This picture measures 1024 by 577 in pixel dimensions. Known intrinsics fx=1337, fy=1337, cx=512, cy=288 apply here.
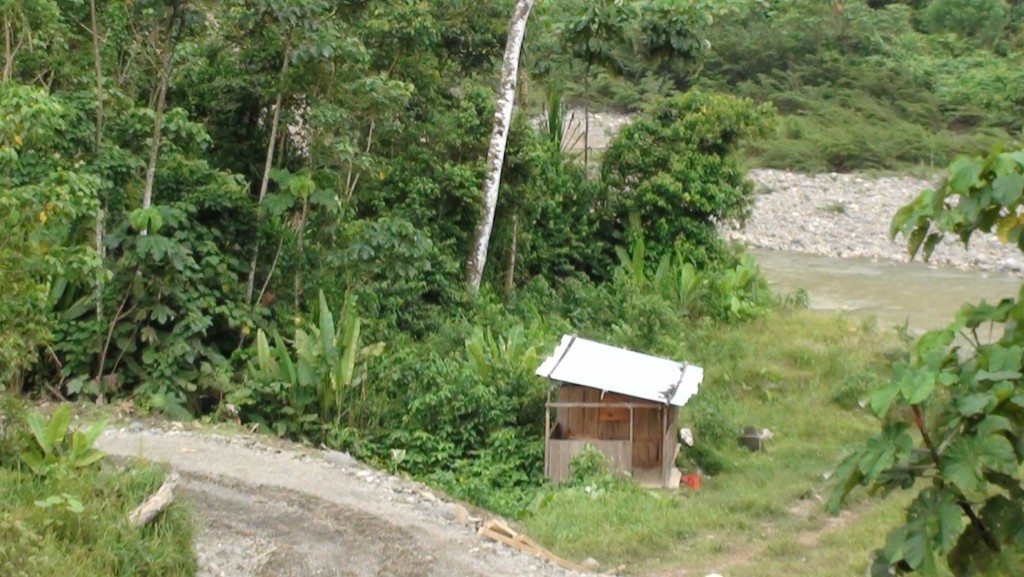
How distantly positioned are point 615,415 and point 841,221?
1561 cm

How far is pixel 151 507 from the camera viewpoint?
609 cm

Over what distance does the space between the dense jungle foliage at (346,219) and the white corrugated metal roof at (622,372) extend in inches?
18.5

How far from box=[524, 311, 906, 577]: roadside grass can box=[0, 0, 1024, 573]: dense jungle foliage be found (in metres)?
0.37

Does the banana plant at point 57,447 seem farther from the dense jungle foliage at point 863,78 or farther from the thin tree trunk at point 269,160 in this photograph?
the dense jungle foliage at point 863,78

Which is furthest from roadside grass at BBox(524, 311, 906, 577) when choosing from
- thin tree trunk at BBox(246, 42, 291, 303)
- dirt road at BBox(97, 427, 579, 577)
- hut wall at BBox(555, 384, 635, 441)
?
thin tree trunk at BBox(246, 42, 291, 303)

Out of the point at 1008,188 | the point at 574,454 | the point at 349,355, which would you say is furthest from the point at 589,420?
the point at 1008,188

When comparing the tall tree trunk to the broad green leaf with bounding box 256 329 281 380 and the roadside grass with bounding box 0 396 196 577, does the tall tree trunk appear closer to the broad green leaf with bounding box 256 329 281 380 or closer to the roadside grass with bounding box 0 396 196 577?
the broad green leaf with bounding box 256 329 281 380

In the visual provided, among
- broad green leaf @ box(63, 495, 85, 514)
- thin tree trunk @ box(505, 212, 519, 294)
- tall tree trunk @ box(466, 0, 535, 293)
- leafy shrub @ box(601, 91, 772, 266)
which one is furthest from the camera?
leafy shrub @ box(601, 91, 772, 266)

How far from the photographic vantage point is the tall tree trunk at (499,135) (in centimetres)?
1289

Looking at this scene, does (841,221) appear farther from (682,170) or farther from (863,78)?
(682,170)

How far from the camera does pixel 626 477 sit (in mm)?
9773

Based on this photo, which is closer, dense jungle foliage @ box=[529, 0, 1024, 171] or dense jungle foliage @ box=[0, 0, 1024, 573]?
dense jungle foliage @ box=[0, 0, 1024, 573]

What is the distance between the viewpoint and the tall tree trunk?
42.3 ft

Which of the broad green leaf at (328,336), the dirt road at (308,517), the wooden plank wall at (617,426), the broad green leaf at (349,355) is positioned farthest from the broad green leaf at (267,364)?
the wooden plank wall at (617,426)
